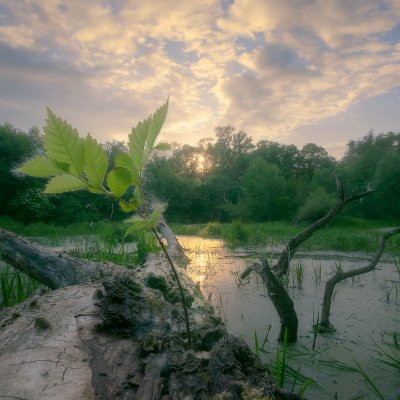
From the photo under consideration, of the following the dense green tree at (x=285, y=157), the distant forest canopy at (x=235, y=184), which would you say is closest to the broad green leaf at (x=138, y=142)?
the distant forest canopy at (x=235, y=184)

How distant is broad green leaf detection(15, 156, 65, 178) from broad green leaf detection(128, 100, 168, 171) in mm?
146

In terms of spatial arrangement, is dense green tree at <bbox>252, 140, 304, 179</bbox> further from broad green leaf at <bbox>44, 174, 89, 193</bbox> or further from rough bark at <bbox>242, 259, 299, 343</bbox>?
broad green leaf at <bbox>44, 174, 89, 193</bbox>

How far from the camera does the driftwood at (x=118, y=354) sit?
829 millimetres

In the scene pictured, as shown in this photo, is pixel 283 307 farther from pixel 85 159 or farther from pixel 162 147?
pixel 85 159

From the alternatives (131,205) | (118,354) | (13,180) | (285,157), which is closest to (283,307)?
(118,354)

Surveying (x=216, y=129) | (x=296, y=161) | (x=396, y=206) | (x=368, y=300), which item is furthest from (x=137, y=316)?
(x=216, y=129)

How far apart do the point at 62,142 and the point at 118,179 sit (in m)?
0.12

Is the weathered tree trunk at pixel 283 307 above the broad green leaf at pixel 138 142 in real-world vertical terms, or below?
below

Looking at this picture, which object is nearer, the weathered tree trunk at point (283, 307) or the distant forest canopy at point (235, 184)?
the weathered tree trunk at point (283, 307)

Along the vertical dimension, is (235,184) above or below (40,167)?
above

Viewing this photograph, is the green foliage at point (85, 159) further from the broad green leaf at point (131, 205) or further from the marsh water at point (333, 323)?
the marsh water at point (333, 323)

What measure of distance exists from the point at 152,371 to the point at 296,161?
36846mm

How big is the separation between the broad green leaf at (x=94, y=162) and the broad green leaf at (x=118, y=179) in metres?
0.02

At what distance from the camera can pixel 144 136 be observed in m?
0.62
